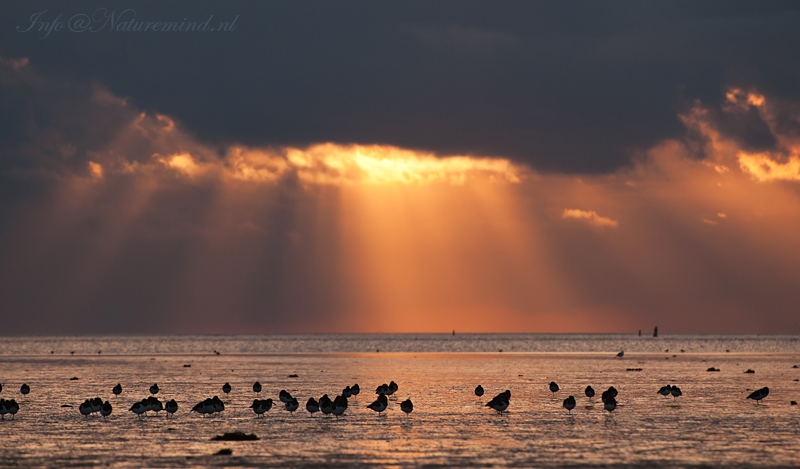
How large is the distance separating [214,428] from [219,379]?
26921mm

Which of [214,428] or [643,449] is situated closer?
[643,449]

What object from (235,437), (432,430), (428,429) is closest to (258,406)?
(235,437)

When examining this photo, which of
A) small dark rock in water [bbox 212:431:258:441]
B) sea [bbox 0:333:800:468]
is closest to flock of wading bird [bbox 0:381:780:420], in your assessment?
sea [bbox 0:333:800:468]

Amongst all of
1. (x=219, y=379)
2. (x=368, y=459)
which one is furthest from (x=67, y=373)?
(x=368, y=459)

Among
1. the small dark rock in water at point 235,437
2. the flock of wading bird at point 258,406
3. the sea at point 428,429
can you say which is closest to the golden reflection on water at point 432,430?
the sea at point 428,429

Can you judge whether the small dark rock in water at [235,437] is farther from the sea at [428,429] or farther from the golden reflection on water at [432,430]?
the golden reflection on water at [432,430]

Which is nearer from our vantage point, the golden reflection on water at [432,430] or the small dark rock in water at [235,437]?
the golden reflection on water at [432,430]

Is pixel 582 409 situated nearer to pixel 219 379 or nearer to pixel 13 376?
pixel 219 379

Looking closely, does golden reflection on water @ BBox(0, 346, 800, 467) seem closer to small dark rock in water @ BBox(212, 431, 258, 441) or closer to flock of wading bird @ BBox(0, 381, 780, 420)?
flock of wading bird @ BBox(0, 381, 780, 420)

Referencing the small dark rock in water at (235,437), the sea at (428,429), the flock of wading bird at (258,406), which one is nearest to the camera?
the sea at (428,429)

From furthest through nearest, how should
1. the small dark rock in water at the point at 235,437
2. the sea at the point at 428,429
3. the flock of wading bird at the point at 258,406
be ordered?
the flock of wading bird at the point at 258,406
the small dark rock in water at the point at 235,437
the sea at the point at 428,429

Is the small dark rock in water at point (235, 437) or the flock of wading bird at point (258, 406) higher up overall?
the flock of wading bird at point (258, 406)

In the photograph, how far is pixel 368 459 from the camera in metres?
22.2

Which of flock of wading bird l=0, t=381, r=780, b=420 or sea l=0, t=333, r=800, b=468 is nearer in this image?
sea l=0, t=333, r=800, b=468
